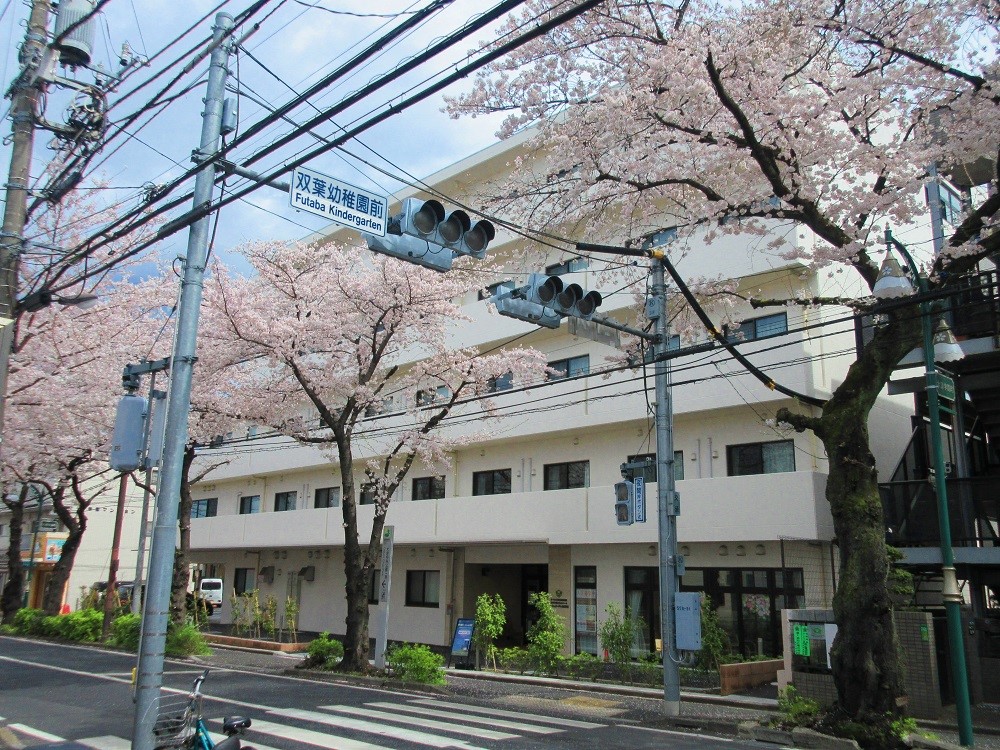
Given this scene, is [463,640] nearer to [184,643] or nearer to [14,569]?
[184,643]

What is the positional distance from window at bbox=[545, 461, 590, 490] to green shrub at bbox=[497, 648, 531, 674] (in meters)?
5.29

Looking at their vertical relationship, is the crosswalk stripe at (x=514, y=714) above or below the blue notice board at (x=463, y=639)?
below

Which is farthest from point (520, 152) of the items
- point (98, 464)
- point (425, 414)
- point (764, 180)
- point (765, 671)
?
point (98, 464)

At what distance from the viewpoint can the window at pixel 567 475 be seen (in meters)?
23.4

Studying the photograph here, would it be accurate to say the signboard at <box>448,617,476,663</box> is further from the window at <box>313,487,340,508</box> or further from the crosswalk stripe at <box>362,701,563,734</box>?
the window at <box>313,487,340,508</box>

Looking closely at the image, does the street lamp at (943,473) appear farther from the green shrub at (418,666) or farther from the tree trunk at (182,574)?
the tree trunk at (182,574)

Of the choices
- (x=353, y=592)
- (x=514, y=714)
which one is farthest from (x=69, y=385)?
(x=514, y=714)

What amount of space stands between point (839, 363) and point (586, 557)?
8.35 m

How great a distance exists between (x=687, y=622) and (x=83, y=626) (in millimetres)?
22209

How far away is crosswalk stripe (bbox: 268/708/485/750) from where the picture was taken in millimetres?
10422

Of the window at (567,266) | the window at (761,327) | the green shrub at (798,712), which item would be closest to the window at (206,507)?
the window at (567,266)

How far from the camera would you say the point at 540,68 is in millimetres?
13734

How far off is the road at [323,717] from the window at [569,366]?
10.3 m

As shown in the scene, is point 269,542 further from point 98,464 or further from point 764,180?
point 764,180
